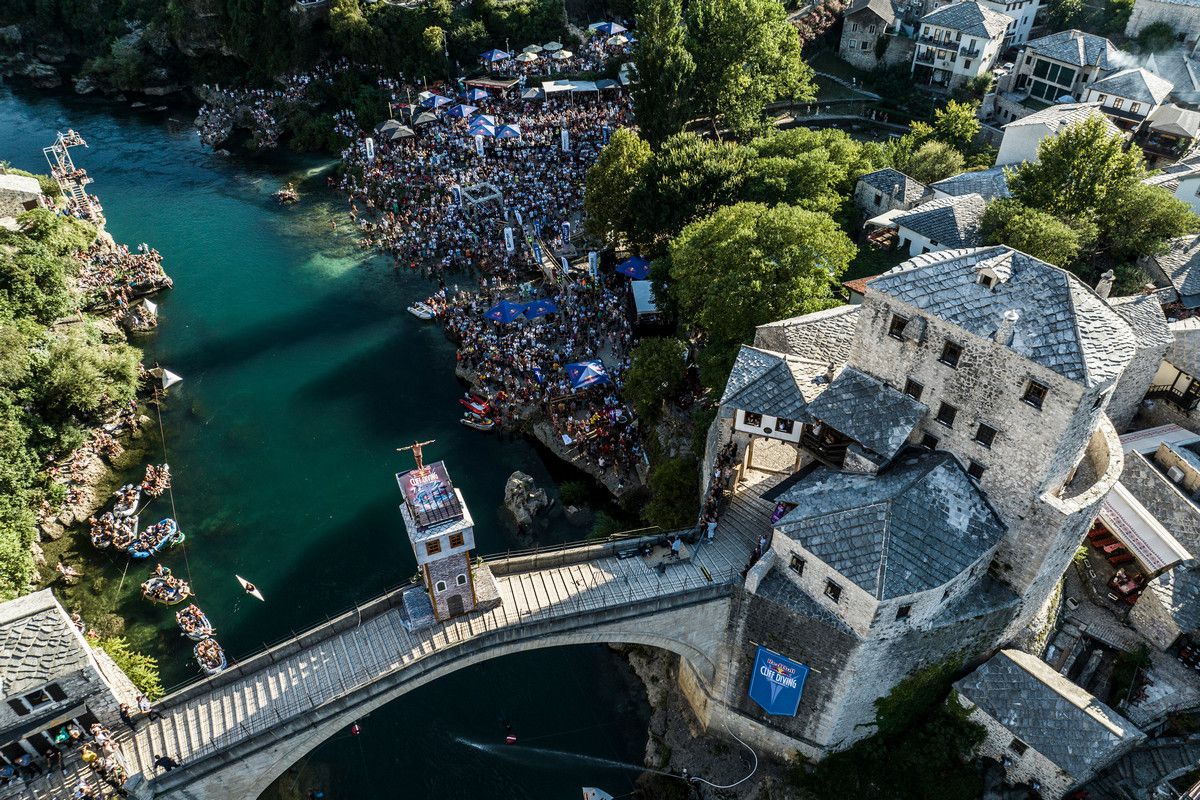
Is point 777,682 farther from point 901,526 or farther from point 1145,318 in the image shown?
point 1145,318

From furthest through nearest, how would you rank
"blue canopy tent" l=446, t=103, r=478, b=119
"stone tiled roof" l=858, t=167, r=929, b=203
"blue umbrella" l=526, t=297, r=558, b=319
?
"blue canopy tent" l=446, t=103, r=478, b=119 < "stone tiled roof" l=858, t=167, r=929, b=203 < "blue umbrella" l=526, t=297, r=558, b=319

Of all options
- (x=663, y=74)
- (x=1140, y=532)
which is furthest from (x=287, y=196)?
(x=1140, y=532)

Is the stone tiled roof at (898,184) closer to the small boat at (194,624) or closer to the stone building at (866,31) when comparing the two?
the stone building at (866,31)

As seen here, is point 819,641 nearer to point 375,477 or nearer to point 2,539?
point 375,477

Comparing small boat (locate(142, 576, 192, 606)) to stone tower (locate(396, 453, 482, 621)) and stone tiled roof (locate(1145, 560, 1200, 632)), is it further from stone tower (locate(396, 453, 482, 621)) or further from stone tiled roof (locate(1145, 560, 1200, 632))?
stone tiled roof (locate(1145, 560, 1200, 632))

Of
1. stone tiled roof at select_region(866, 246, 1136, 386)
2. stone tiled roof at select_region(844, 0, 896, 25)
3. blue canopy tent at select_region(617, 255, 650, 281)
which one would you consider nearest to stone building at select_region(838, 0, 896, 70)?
stone tiled roof at select_region(844, 0, 896, 25)

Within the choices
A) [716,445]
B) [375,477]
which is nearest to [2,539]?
[375,477]

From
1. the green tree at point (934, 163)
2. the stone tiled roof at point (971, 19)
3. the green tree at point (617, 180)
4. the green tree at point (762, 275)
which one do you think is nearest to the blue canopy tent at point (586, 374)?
the green tree at point (762, 275)
